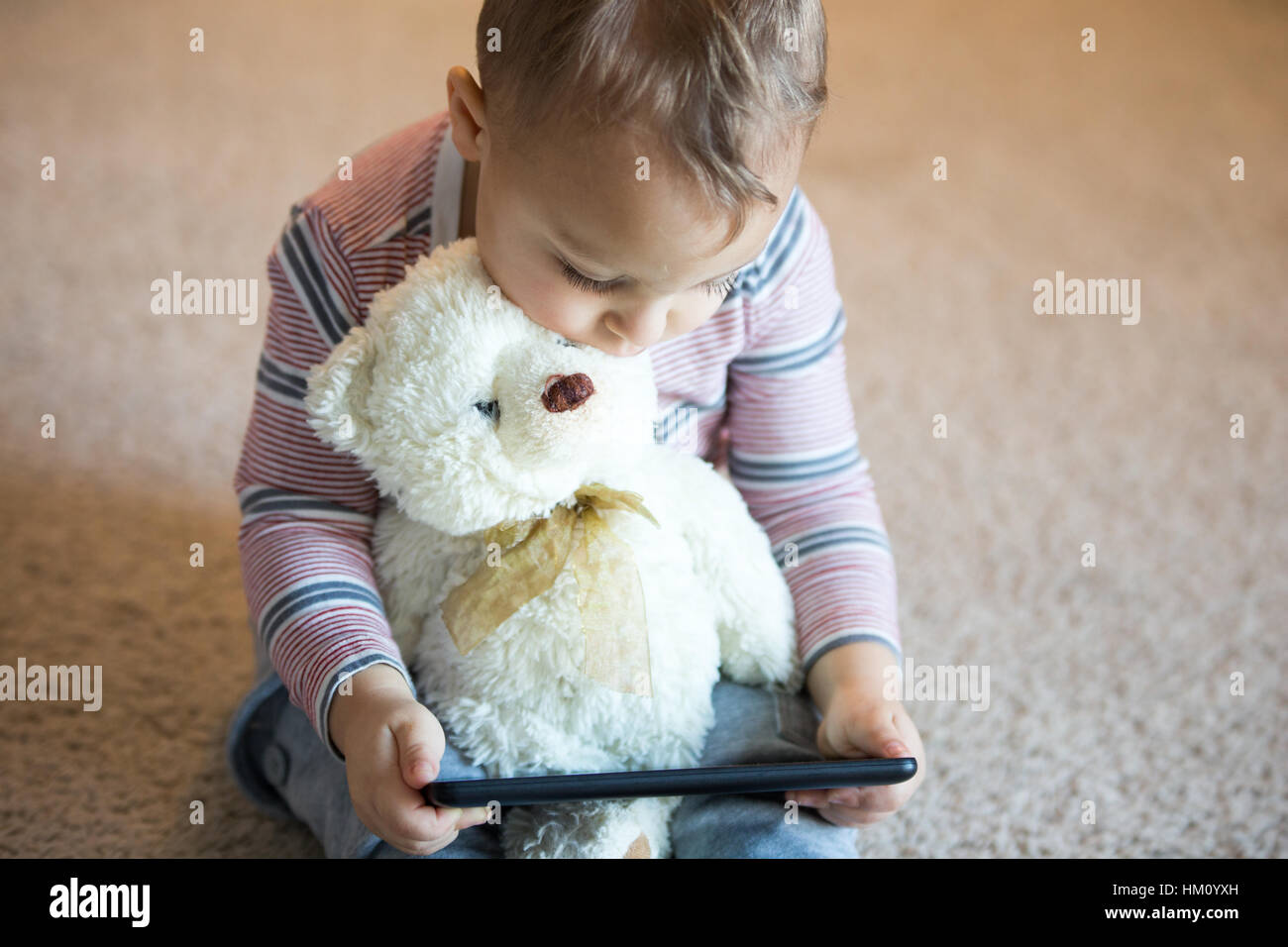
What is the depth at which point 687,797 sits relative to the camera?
0.61 m

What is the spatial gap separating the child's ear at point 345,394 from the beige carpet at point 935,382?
312 millimetres

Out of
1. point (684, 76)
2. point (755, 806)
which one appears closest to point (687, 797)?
point (755, 806)

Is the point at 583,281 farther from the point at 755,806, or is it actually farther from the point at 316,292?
the point at 755,806

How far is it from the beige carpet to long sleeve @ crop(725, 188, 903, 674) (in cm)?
16

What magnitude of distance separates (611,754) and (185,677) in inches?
14.6

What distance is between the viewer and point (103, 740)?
74 cm

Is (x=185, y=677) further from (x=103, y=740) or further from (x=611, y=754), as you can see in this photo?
(x=611, y=754)

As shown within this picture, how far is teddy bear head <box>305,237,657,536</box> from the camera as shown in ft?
1.62

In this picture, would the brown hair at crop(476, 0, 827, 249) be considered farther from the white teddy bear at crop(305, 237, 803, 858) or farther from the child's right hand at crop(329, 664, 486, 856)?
the child's right hand at crop(329, 664, 486, 856)

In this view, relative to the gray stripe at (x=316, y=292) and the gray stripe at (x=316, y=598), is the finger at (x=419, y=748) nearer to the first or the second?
the gray stripe at (x=316, y=598)

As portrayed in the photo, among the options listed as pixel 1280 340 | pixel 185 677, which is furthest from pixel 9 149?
pixel 1280 340

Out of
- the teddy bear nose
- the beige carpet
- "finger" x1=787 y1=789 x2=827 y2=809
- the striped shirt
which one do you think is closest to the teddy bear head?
the teddy bear nose

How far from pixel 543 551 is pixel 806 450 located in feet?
0.72

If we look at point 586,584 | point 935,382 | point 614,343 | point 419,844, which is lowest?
point 419,844
